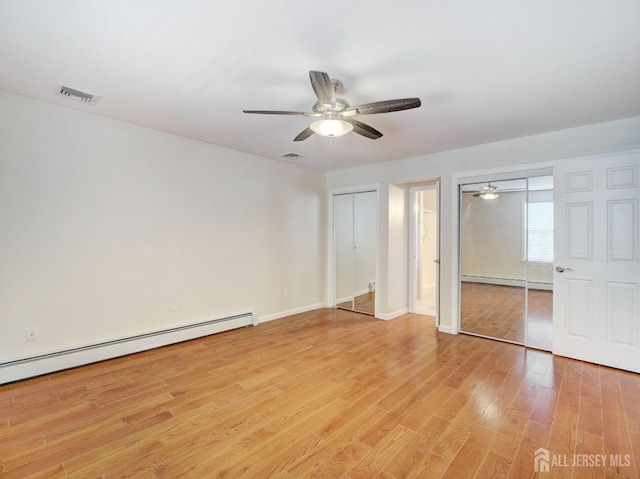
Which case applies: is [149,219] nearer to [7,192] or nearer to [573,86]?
[7,192]

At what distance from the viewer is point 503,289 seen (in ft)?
13.2

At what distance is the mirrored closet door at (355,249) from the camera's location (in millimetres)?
5242

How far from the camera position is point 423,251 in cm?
625

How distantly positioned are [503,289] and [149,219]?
4.65 metres

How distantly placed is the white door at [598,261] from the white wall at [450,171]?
209 mm

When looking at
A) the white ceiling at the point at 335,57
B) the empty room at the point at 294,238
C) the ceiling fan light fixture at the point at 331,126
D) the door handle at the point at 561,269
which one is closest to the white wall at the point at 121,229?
the empty room at the point at 294,238

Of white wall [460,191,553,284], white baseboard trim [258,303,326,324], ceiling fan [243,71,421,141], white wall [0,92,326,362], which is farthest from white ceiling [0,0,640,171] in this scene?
white baseboard trim [258,303,326,324]

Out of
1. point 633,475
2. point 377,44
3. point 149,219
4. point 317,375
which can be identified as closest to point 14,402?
point 149,219

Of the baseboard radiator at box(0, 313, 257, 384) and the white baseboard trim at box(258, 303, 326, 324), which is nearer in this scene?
the baseboard radiator at box(0, 313, 257, 384)

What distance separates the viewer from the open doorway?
514 centimetres

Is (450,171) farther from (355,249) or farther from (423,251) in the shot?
(423,251)

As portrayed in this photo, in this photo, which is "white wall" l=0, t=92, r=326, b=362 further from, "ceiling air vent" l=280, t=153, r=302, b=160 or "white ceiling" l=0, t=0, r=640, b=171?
"white ceiling" l=0, t=0, r=640, b=171

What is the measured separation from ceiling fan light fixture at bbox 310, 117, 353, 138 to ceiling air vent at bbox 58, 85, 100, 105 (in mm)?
2076

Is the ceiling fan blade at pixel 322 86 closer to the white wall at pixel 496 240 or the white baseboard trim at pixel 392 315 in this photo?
the white wall at pixel 496 240
